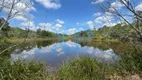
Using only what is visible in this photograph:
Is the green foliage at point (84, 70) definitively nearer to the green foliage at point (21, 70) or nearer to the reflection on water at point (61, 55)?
the green foliage at point (21, 70)

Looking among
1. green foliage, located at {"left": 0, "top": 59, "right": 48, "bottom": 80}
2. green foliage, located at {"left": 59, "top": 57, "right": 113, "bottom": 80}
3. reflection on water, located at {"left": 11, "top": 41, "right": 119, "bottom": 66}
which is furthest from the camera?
reflection on water, located at {"left": 11, "top": 41, "right": 119, "bottom": 66}

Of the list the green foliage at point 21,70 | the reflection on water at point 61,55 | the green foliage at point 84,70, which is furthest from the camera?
the reflection on water at point 61,55

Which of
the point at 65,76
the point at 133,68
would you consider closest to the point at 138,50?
the point at 133,68

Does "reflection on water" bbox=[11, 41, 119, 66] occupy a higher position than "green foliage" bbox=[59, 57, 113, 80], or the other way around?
"green foliage" bbox=[59, 57, 113, 80]

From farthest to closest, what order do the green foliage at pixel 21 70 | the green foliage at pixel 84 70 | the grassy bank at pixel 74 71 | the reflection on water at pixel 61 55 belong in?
the reflection on water at pixel 61 55, the green foliage at pixel 84 70, the grassy bank at pixel 74 71, the green foliage at pixel 21 70

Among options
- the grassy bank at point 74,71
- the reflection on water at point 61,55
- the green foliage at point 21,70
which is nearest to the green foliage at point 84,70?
the grassy bank at point 74,71

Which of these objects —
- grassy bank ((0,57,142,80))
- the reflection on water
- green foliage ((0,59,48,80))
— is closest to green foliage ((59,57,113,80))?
grassy bank ((0,57,142,80))

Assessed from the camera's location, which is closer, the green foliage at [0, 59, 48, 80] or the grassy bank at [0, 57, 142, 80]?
the green foliage at [0, 59, 48, 80]

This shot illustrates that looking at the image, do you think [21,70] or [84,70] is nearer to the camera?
[21,70]

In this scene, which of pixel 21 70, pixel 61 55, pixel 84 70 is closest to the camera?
pixel 21 70

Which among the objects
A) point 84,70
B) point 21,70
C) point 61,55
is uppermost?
point 21,70

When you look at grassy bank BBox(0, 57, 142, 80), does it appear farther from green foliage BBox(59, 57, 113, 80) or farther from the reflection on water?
the reflection on water

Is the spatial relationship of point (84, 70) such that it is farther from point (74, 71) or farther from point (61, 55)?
point (61, 55)

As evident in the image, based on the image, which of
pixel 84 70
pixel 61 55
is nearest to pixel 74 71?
pixel 84 70
